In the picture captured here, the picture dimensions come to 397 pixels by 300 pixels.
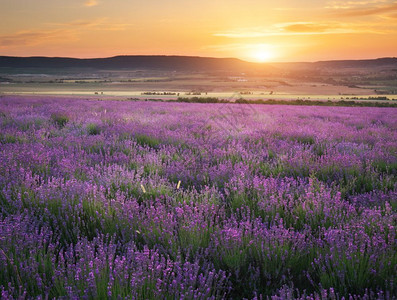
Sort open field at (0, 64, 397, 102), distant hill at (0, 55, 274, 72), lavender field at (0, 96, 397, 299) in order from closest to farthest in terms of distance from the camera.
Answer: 1. lavender field at (0, 96, 397, 299)
2. open field at (0, 64, 397, 102)
3. distant hill at (0, 55, 274, 72)

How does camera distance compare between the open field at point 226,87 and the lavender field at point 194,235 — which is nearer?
the lavender field at point 194,235

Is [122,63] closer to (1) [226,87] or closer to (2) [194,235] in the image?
(1) [226,87]

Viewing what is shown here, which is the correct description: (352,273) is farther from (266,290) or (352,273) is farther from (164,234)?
(164,234)

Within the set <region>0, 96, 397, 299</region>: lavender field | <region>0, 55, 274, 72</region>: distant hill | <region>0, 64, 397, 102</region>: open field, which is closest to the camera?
<region>0, 96, 397, 299</region>: lavender field

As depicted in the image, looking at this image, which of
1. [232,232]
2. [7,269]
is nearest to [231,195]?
[232,232]

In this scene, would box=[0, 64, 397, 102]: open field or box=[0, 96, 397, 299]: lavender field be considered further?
box=[0, 64, 397, 102]: open field

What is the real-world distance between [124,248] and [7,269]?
0.75 metres

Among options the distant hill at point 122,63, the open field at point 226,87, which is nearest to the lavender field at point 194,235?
the open field at point 226,87

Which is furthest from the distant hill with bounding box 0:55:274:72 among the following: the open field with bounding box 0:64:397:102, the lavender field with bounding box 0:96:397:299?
the lavender field with bounding box 0:96:397:299

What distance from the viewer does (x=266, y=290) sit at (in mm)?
1898

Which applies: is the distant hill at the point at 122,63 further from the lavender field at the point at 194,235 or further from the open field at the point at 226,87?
the lavender field at the point at 194,235

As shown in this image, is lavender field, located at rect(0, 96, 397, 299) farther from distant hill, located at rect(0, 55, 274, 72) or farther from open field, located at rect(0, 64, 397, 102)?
distant hill, located at rect(0, 55, 274, 72)

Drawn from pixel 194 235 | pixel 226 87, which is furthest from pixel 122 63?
pixel 194 235

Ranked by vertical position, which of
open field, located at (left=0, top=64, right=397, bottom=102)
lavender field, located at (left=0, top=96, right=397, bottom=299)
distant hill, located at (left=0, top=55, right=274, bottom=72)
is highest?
distant hill, located at (left=0, top=55, right=274, bottom=72)
